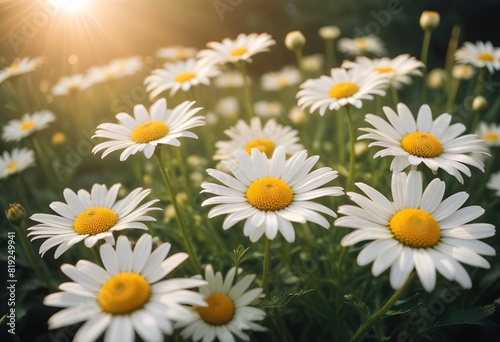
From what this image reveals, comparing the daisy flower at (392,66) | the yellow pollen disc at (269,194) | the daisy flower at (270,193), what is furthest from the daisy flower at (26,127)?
the daisy flower at (392,66)

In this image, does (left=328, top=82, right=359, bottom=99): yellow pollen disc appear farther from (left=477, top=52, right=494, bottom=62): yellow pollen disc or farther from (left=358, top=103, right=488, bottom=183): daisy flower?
(left=477, top=52, right=494, bottom=62): yellow pollen disc

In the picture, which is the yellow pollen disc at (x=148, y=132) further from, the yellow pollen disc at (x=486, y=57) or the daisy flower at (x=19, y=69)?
the yellow pollen disc at (x=486, y=57)

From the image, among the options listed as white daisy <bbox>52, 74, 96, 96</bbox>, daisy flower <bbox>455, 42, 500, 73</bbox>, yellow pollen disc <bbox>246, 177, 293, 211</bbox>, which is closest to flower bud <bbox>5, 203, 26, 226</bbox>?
yellow pollen disc <bbox>246, 177, 293, 211</bbox>

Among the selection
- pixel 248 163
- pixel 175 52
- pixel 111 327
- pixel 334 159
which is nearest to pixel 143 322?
pixel 111 327

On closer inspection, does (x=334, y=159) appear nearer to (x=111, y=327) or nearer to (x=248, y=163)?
(x=248, y=163)

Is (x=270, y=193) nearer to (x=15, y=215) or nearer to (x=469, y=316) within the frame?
(x=469, y=316)
